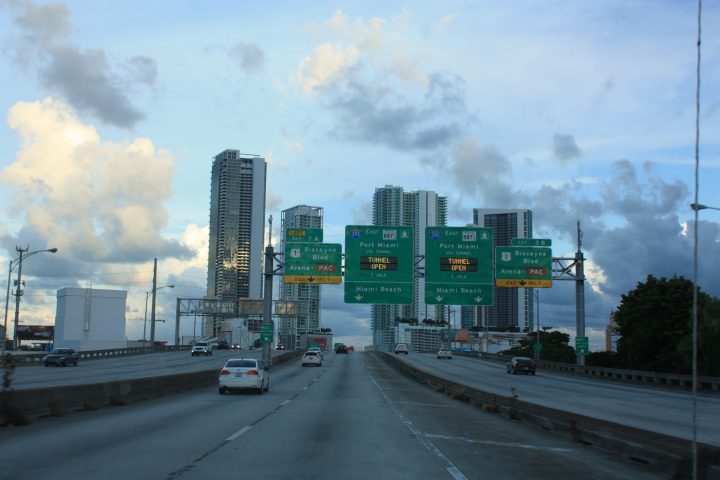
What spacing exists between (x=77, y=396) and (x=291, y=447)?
10.1 meters

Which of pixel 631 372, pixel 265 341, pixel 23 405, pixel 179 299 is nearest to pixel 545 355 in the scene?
pixel 179 299

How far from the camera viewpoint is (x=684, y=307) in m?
60.7

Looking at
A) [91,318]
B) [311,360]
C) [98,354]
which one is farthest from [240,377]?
[91,318]

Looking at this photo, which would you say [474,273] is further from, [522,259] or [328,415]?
[328,415]

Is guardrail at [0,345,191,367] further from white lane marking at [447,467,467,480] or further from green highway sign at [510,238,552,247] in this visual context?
white lane marking at [447,467,467,480]

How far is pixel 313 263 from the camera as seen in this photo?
47750 mm

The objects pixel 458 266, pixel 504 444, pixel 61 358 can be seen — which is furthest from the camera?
pixel 61 358

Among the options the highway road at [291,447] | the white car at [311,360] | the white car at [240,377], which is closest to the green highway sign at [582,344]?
the white car at [311,360]

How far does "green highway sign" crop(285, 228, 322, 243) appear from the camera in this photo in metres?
48.1

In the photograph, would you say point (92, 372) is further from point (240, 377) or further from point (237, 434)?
point (237, 434)

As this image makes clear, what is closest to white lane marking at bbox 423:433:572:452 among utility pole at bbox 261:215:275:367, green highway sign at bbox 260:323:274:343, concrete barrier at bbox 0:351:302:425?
concrete barrier at bbox 0:351:302:425

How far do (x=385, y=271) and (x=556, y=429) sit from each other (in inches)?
1153

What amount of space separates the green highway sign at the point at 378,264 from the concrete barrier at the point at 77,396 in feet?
53.5

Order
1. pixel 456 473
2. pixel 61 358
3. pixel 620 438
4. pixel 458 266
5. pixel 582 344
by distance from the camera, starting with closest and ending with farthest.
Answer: pixel 456 473 < pixel 620 438 < pixel 458 266 < pixel 582 344 < pixel 61 358
